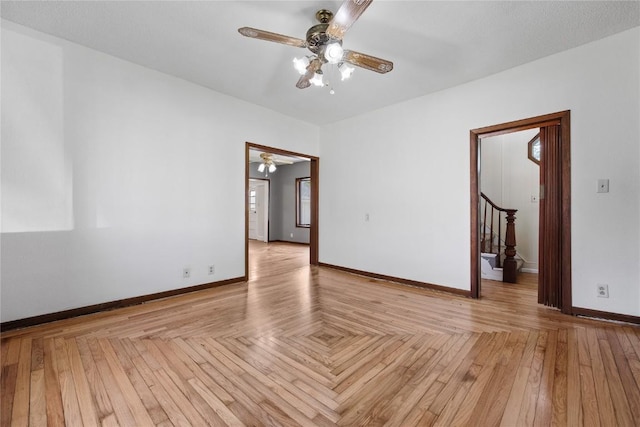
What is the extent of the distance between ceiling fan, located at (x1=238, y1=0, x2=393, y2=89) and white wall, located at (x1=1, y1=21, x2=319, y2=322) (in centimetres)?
175

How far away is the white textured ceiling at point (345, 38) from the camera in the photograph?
210 cm

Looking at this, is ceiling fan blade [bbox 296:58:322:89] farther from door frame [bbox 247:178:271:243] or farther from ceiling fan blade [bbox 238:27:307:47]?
door frame [bbox 247:178:271:243]

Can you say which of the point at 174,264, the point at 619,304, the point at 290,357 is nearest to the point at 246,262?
the point at 174,264

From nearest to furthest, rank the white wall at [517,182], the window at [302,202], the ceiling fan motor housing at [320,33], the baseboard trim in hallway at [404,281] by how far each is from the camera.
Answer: the ceiling fan motor housing at [320,33], the baseboard trim in hallway at [404,281], the white wall at [517,182], the window at [302,202]

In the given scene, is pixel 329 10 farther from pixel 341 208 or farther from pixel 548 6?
pixel 341 208

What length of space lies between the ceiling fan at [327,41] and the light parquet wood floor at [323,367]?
214 centimetres

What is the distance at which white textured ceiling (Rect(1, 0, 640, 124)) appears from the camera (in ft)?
6.89

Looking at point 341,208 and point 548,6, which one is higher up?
point 548,6

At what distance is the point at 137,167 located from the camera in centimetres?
296

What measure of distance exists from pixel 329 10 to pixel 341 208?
3.01m

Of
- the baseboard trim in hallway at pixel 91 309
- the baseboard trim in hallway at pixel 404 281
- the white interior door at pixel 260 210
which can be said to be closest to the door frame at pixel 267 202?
the white interior door at pixel 260 210

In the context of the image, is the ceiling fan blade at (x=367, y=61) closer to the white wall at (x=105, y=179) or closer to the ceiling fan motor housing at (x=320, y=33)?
the ceiling fan motor housing at (x=320, y=33)

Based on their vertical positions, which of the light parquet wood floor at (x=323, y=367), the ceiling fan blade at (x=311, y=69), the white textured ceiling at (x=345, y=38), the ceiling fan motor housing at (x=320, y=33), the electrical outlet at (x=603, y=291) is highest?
the white textured ceiling at (x=345, y=38)

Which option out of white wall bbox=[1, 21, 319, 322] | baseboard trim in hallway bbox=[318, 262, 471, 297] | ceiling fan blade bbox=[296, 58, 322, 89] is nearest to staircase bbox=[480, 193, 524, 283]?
baseboard trim in hallway bbox=[318, 262, 471, 297]
